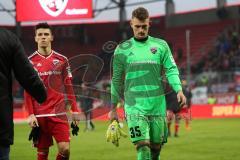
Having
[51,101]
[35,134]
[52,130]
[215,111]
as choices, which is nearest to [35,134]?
[35,134]

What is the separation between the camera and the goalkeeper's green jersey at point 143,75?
7.82 metres

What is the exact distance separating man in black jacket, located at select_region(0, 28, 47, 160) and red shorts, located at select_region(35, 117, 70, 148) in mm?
3819

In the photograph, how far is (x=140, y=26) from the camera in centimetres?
787

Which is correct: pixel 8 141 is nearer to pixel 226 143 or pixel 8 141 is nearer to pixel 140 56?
pixel 140 56

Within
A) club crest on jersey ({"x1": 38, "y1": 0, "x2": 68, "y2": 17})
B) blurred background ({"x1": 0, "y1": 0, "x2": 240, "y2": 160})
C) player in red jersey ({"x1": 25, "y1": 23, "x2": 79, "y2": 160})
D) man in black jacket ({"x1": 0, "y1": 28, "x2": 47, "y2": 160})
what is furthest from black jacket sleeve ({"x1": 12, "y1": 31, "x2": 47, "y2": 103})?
blurred background ({"x1": 0, "y1": 0, "x2": 240, "y2": 160})

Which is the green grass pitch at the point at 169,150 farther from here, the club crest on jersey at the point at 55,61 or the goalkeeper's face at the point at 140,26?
the goalkeeper's face at the point at 140,26

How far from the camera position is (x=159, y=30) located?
A: 1989 inches

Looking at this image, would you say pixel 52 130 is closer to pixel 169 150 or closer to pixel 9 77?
pixel 9 77

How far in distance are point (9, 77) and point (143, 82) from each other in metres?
3.16

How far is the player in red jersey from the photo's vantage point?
8.77 metres

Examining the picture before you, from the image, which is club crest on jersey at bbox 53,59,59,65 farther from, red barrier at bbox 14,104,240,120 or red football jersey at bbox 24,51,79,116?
red barrier at bbox 14,104,240,120

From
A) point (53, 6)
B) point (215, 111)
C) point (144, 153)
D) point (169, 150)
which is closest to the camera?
point (144, 153)

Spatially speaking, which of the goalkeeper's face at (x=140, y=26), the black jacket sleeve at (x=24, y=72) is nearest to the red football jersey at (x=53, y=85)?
the goalkeeper's face at (x=140, y=26)

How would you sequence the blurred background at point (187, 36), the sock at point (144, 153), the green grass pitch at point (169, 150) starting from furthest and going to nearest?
1. the blurred background at point (187, 36)
2. the green grass pitch at point (169, 150)
3. the sock at point (144, 153)
